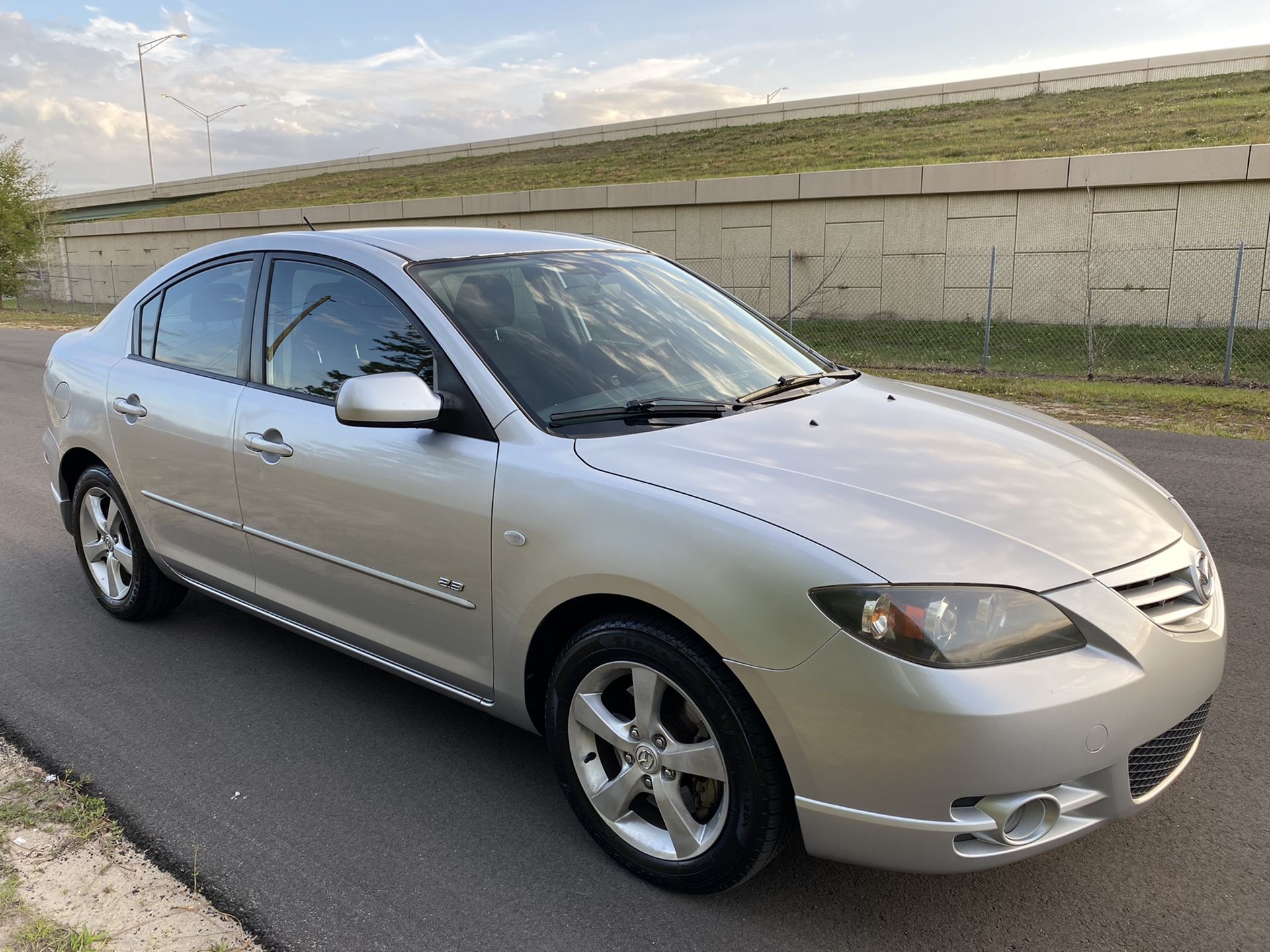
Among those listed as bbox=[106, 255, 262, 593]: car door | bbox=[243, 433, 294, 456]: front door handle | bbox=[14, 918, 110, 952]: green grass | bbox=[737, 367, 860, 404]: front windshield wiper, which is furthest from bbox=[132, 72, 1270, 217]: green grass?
bbox=[14, 918, 110, 952]: green grass

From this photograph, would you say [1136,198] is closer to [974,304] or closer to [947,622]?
[974,304]

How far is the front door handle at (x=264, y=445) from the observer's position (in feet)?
11.2

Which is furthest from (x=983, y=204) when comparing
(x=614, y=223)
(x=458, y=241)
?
(x=458, y=241)

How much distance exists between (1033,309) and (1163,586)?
56.2 ft

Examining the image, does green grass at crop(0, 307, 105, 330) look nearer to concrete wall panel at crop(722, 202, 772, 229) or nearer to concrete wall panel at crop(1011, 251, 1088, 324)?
concrete wall panel at crop(722, 202, 772, 229)

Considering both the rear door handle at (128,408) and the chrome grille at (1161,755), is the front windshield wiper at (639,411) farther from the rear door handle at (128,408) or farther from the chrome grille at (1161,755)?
the rear door handle at (128,408)

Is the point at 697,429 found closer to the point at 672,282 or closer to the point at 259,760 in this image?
the point at 672,282

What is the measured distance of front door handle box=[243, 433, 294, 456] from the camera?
3402mm

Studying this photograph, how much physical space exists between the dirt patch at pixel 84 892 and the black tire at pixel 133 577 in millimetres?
1457

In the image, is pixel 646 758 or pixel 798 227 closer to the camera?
pixel 646 758

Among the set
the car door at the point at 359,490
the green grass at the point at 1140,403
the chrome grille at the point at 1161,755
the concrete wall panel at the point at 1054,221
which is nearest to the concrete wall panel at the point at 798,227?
the concrete wall panel at the point at 1054,221

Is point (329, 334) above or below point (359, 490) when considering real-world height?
above

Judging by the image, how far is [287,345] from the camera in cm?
361

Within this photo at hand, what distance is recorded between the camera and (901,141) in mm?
25250
